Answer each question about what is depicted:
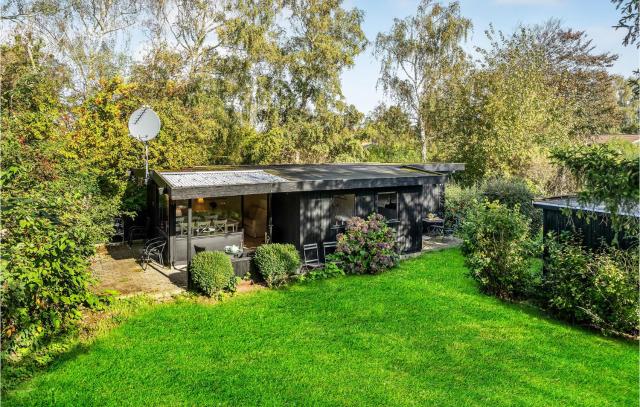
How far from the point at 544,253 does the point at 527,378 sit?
155 inches

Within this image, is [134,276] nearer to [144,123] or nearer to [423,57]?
[144,123]

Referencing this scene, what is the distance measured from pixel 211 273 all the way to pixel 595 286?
741 centimetres

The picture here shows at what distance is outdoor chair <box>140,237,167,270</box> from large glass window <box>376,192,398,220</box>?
6436 mm

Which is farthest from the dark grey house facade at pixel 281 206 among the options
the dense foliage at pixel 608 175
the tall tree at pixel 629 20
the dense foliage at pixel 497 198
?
the tall tree at pixel 629 20

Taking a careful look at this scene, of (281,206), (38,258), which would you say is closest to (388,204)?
(281,206)

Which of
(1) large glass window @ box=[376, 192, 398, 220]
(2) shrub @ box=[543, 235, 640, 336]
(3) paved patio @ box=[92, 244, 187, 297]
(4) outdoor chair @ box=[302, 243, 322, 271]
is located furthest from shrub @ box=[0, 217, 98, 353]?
(1) large glass window @ box=[376, 192, 398, 220]

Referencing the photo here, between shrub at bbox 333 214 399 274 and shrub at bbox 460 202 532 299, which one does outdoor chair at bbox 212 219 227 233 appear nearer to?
shrub at bbox 333 214 399 274

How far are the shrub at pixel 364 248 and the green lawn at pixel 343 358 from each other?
1.86m

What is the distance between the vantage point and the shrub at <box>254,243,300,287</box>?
9594 millimetres

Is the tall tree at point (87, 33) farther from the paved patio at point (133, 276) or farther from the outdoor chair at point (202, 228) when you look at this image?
the outdoor chair at point (202, 228)

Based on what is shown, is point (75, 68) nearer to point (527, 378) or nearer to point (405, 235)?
point (405, 235)

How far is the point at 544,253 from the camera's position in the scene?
888 centimetres

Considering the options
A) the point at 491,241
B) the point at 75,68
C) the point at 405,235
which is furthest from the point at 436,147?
the point at 75,68

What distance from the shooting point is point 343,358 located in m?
6.29
